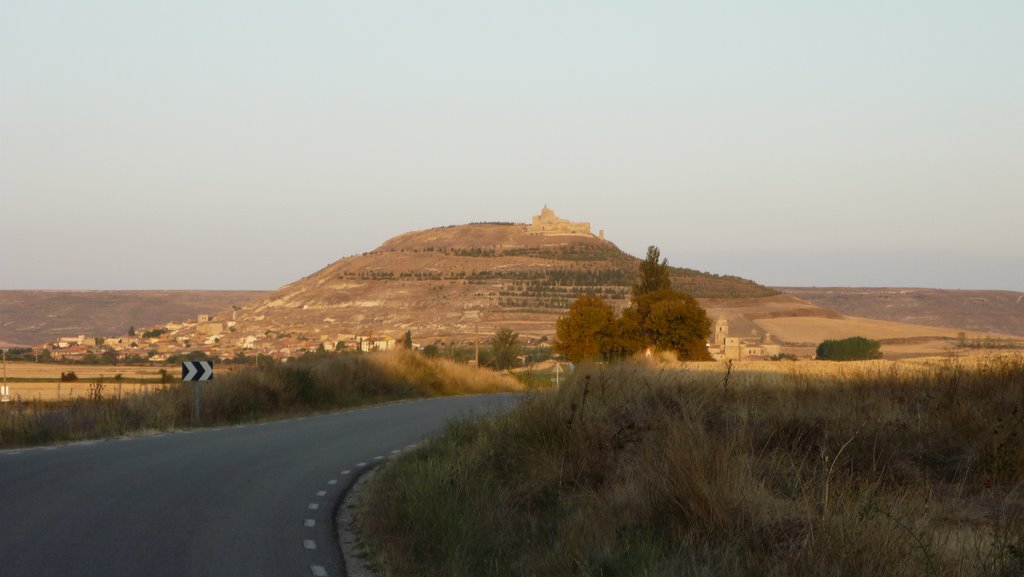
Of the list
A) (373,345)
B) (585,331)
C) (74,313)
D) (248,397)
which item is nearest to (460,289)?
(74,313)

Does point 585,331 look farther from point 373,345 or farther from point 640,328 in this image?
point 373,345

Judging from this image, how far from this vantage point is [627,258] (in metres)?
175

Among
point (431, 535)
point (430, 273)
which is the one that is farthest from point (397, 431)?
point (430, 273)

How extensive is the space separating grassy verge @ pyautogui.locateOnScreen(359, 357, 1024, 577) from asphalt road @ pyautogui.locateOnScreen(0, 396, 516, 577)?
90cm

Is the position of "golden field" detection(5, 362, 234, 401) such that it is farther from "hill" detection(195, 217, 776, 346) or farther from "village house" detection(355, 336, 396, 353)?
"hill" detection(195, 217, 776, 346)

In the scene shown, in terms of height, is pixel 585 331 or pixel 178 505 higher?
pixel 178 505

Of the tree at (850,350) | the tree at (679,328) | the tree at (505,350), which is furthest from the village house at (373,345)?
the tree at (850,350)

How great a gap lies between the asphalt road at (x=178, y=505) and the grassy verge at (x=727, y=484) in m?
0.90

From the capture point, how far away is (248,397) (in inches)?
1079

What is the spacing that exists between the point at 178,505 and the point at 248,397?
1571 cm

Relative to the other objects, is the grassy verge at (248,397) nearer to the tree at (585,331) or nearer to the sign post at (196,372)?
the sign post at (196,372)

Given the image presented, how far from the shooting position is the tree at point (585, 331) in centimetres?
8469

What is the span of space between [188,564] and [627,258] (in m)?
167

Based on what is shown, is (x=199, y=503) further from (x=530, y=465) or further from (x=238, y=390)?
(x=238, y=390)
